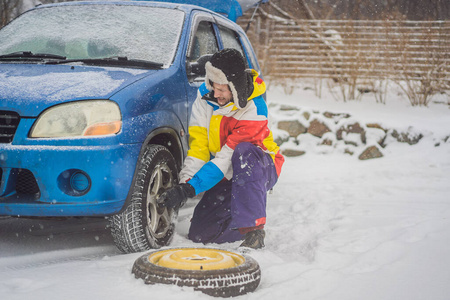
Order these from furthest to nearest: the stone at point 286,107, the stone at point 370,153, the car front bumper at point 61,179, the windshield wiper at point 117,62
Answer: the stone at point 286,107
the stone at point 370,153
the windshield wiper at point 117,62
the car front bumper at point 61,179

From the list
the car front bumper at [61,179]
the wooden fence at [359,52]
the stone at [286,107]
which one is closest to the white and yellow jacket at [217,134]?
the car front bumper at [61,179]

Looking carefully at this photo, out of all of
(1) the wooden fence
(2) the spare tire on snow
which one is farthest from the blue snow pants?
(1) the wooden fence

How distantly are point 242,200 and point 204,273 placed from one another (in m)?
0.94

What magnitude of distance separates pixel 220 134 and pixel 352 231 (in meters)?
1.20

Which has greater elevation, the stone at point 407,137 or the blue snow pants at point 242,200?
the blue snow pants at point 242,200

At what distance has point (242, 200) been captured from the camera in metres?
3.38

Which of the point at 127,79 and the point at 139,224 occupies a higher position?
the point at 127,79

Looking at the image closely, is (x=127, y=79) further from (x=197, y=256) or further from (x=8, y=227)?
(x=8, y=227)

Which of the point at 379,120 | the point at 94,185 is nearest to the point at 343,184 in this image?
the point at 379,120

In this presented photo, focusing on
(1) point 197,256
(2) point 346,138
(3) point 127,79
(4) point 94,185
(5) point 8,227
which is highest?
(3) point 127,79

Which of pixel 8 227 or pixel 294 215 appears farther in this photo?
pixel 294 215

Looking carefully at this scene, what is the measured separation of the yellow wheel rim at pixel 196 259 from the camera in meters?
2.64

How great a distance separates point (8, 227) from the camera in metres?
3.99

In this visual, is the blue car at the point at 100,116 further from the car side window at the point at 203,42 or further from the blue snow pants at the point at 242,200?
the blue snow pants at the point at 242,200
